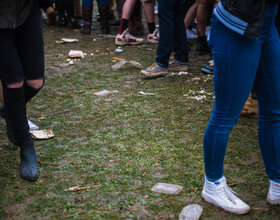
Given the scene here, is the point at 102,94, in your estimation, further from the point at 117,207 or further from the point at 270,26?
the point at 270,26

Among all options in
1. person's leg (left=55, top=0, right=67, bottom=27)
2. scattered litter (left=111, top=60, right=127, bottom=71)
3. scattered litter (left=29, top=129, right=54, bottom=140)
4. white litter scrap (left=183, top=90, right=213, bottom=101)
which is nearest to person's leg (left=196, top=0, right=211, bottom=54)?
scattered litter (left=111, top=60, right=127, bottom=71)

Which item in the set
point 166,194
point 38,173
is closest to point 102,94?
point 38,173

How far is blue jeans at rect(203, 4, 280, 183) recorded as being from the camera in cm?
190

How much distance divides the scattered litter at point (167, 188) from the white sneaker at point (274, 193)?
0.55m

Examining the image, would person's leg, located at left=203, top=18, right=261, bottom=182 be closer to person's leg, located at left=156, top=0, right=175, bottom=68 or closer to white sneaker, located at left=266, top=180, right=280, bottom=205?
white sneaker, located at left=266, top=180, right=280, bottom=205

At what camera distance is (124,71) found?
538 centimetres

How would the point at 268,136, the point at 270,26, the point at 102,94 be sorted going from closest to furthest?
the point at 270,26 < the point at 268,136 < the point at 102,94

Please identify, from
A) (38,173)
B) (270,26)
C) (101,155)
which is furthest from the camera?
(101,155)

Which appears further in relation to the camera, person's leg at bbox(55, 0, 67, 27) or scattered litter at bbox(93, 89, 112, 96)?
person's leg at bbox(55, 0, 67, 27)

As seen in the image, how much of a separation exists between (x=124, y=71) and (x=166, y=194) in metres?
3.21

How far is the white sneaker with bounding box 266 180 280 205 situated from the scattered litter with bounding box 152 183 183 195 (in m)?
0.55

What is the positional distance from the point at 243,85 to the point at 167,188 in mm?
881

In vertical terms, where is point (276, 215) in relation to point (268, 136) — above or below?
below

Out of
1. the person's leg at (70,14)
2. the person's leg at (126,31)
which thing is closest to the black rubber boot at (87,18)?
the person's leg at (70,14)
